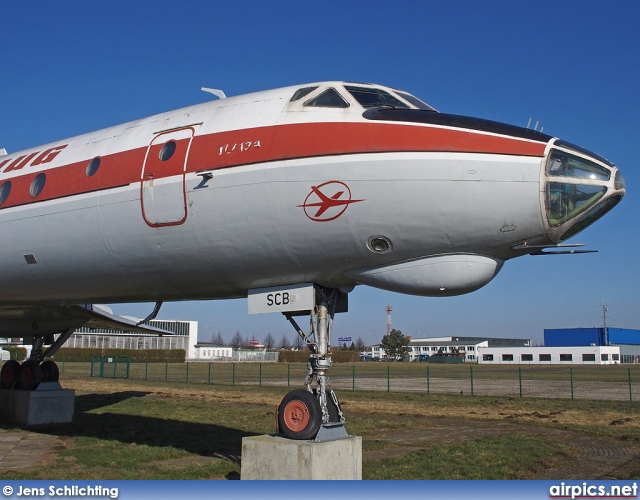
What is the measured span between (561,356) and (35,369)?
331 ft

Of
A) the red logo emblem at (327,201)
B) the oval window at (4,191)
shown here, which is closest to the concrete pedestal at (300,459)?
the red logo emblem at (327,201)

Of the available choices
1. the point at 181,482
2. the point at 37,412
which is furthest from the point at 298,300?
the point at 37,412

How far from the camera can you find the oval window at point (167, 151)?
371 inches

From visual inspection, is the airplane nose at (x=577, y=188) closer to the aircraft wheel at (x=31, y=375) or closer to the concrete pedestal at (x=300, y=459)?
the concrete pedestal at (x=300, y=459)

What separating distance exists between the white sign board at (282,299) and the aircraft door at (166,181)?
5.09 ft

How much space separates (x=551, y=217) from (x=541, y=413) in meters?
16.4

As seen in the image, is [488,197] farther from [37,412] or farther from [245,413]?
[245,413]

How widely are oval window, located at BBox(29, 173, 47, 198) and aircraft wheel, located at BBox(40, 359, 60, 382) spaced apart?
6911mm

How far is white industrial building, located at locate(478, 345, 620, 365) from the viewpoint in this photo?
10444 cm

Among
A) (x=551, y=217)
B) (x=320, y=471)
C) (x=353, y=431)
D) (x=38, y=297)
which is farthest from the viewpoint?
(x=353, y=431)

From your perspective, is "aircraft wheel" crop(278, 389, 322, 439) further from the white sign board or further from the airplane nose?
the airplane nose

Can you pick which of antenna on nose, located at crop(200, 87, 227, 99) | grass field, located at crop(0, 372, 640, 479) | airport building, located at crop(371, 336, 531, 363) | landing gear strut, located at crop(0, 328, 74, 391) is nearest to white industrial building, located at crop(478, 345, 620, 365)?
airport building, located at crop(371, 336, 531, 363)

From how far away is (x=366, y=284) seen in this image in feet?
28.7

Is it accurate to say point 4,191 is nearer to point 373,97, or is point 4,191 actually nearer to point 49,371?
point 49,371
